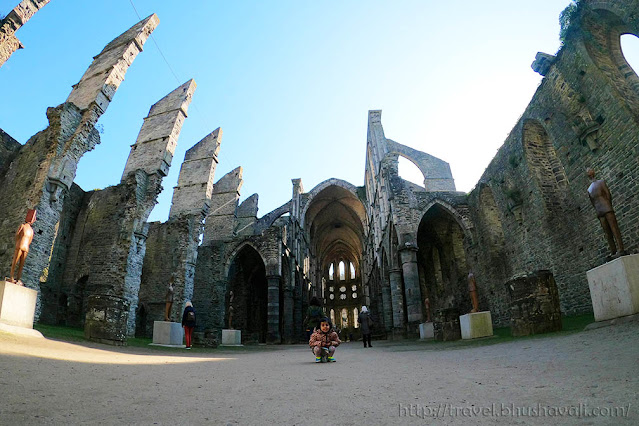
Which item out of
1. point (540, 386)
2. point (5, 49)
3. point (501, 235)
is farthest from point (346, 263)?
point (540, 386)

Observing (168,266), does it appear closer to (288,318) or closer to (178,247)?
(178,247)

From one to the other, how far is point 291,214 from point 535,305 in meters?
19.9

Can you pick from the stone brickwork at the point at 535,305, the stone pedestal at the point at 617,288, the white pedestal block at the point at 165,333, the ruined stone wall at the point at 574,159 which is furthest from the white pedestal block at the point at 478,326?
the white pedestal block at the point at 165,333

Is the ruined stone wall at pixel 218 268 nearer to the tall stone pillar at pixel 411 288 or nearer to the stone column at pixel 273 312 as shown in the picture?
the stone column at pixel 273 312

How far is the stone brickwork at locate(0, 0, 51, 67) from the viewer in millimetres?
9781

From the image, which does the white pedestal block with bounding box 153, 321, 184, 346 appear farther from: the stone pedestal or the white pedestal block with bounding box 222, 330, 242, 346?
the stone pedestal

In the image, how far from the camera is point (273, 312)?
1911 cm

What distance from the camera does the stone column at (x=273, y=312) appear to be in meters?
18.6

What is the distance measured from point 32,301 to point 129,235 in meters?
6.18

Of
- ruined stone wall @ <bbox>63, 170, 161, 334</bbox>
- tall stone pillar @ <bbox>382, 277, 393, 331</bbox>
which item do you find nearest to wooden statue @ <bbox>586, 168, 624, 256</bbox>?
ruined stone wall @ <bbox>63, 170, 161, 334</bbox>

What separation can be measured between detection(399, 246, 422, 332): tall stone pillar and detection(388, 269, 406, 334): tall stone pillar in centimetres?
143

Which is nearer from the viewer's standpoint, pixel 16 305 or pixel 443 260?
pixel 16 305

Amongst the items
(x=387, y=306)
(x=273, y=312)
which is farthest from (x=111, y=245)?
(x=387, y=306)

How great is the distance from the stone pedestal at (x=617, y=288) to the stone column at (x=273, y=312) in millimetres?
16023
